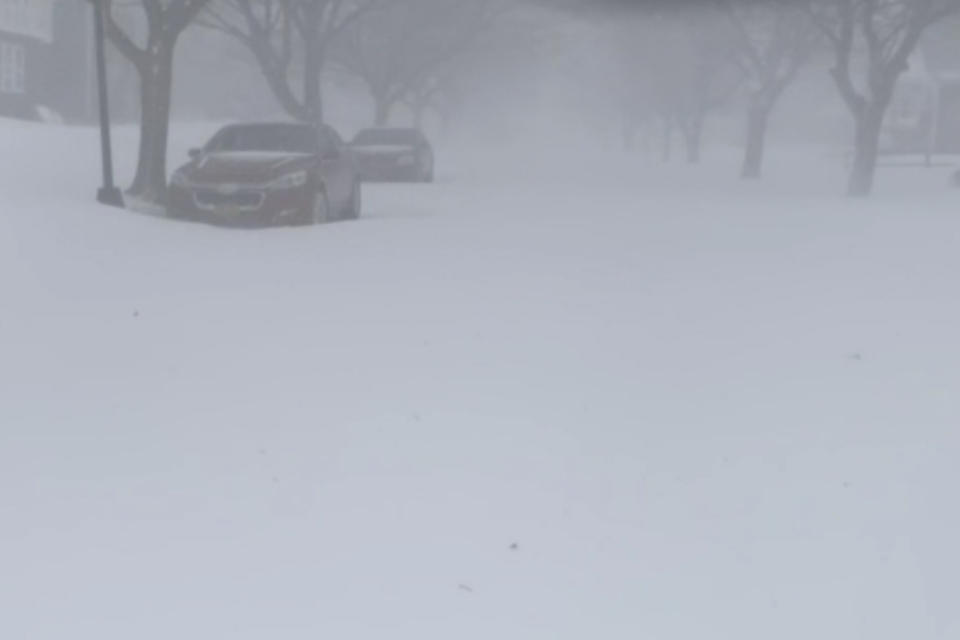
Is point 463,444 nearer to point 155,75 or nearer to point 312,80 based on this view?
point 155,75

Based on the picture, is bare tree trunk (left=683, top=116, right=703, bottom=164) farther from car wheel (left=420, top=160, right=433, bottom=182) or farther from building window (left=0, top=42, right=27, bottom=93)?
building window (left=0, top=42, right=27, bottom=93)

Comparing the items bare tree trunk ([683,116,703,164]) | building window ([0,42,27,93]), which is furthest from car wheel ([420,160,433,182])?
building window ([0,42,27,93])

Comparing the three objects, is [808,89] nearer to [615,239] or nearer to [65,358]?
[615,239]

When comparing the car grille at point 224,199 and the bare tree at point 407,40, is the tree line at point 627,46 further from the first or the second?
the car grille at point 224,199

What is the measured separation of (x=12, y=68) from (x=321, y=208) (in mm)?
35897

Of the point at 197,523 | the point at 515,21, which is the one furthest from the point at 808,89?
the point at 197,523

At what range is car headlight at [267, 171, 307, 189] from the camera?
1612cm

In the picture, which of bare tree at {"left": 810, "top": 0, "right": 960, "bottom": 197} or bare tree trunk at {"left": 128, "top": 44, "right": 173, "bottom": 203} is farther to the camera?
bare tree at {"left": 810, "top": 0, "right": 960, "bottom": 197}

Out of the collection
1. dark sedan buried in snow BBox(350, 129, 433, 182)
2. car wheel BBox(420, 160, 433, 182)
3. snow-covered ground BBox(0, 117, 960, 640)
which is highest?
snow-covered ground BBox(0, 117, 960, 640)

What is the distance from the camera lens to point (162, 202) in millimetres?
18375

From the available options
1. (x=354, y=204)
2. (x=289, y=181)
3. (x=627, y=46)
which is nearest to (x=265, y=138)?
(x=354, y=204)

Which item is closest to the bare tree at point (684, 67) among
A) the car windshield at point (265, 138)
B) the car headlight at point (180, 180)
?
the car windshield at point (265, 138)

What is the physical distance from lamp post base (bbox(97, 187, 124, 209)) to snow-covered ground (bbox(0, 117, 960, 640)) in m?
2.95

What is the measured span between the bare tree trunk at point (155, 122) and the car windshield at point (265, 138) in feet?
3.17
